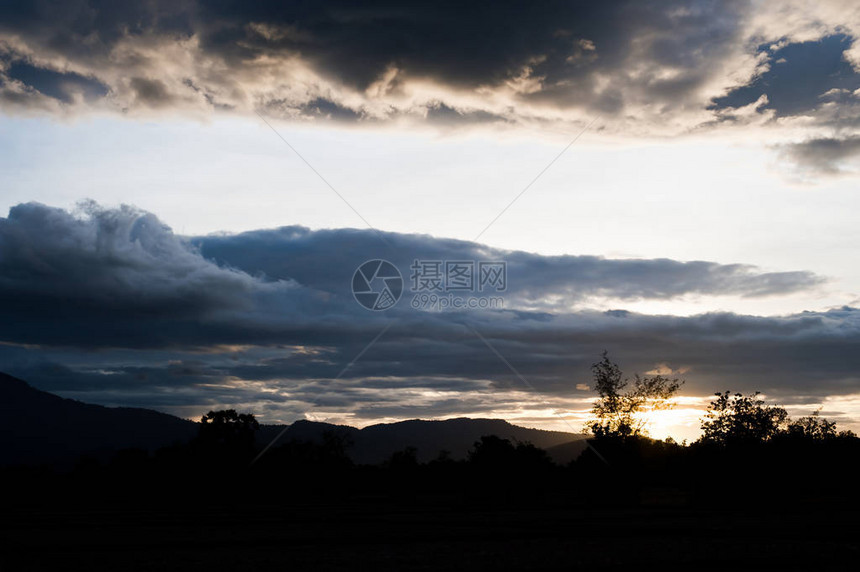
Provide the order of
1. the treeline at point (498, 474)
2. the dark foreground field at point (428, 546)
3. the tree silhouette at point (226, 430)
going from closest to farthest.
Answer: the dark foreground field at point (428, 546) → the treeline at point (498, 474) → the tree silhouette at point (226, 430)

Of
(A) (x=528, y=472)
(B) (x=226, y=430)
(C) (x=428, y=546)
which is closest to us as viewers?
(C) (x=428, y=546)

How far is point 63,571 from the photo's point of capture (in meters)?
15.3

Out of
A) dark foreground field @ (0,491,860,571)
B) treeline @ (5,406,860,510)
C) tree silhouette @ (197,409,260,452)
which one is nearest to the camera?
dark foreground field @ (0,491,860,571)

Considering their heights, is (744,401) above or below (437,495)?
above

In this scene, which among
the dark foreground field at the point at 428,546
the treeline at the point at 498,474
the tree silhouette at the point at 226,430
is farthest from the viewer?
the tree silhouette at the point at 226,430

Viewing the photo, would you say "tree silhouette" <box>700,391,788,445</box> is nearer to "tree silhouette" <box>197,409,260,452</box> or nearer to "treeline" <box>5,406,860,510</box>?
"treeline" <box>5,406,860,510</box>

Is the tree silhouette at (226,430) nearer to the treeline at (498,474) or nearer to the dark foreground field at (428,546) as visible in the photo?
the treeline at (498,474)

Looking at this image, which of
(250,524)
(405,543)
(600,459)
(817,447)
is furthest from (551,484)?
(405,543)

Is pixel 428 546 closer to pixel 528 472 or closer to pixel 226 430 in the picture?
pixel 528 472

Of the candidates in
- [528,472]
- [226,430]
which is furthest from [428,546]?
[226,430]

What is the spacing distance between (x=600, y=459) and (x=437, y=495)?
19.6 m

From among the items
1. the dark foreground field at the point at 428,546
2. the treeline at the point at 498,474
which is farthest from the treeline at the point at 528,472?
the dark foreground field at the point at 428,546

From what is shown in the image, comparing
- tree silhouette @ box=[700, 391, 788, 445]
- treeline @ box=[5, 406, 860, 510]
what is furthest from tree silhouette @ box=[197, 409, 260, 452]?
tree silhouette @ box=[700, 391, 788, 445]

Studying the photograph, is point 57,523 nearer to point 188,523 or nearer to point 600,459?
point 188,523
